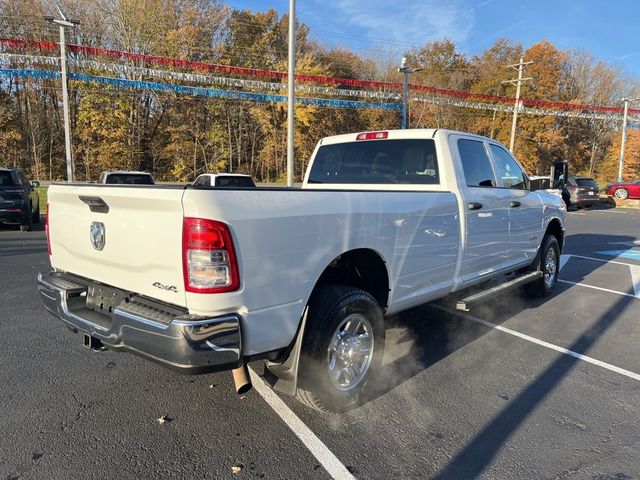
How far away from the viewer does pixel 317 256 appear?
8.90 feet

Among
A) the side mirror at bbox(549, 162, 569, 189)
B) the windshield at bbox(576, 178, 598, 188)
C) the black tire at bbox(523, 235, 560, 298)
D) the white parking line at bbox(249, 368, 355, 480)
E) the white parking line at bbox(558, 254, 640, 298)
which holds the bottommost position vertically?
the white parking line at bbox(558, 254, 640, 298)

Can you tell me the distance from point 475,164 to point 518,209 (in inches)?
39.2

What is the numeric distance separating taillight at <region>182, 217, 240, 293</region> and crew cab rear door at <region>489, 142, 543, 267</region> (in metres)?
3.70

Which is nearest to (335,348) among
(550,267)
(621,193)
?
(550,267)

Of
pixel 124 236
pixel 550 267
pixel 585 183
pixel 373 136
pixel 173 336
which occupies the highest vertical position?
pixel 373 136

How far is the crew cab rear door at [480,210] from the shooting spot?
4266 millimetres

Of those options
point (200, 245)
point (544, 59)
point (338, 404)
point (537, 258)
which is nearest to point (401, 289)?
point (338, 404)

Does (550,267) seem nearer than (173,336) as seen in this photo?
No

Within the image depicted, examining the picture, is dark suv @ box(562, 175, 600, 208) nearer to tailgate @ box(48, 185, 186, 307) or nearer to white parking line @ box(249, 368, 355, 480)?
white parking line @ box(249, 368, 355, 480)

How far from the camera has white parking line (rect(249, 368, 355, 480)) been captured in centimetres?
250

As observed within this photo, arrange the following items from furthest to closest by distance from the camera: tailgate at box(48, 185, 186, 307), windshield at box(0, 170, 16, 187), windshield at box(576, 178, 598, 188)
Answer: windshield at box(576, 178, 598, 188) < windshield at box(0, 170, 16, 187) < tailgate at box(48, 185, 186, 307)

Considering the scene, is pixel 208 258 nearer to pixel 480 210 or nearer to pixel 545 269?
pixel 480 210

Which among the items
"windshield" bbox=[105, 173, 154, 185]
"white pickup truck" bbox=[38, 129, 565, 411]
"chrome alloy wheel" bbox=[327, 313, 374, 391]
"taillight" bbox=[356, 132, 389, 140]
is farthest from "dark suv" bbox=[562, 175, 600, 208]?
"chrome alloy wheel" bbox=[327, 313, 374, 391]

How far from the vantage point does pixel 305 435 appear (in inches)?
112
